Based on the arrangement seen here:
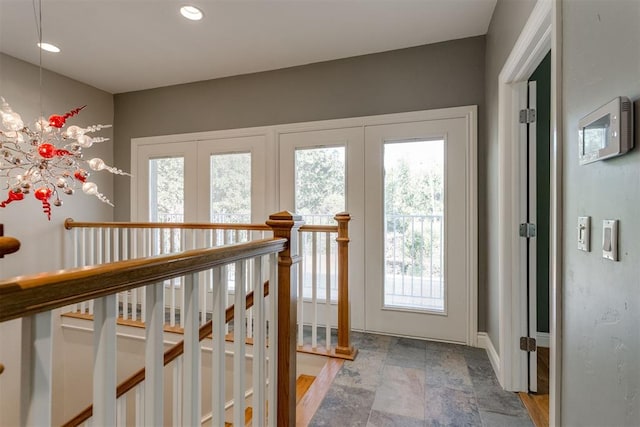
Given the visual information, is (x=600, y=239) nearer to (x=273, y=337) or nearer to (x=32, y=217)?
(x=273, y=337)

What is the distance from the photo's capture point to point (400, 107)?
2920mm

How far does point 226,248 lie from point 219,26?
2391 millimetres

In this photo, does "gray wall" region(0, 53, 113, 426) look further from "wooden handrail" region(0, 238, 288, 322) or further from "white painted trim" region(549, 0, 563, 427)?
"white painted trim" region(549, 0, 563, 427)

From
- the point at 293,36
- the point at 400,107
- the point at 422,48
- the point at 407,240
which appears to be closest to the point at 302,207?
the point at 407,240

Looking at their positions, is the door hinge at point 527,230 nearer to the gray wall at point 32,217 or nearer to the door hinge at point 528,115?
the door hinge at point 528,115

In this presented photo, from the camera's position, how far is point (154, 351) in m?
0.76

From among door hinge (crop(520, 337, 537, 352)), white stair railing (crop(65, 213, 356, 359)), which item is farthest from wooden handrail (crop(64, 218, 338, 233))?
door hinge (crop(520, 337, 537, 352))

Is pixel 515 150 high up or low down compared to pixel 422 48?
down

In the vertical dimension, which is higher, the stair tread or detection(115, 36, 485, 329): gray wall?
detection(115, 36, 485, 329): gray wall

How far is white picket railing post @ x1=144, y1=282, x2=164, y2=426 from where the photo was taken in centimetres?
75

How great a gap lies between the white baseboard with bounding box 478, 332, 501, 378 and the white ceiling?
254 cm

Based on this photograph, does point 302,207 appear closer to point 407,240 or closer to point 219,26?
point 407,240

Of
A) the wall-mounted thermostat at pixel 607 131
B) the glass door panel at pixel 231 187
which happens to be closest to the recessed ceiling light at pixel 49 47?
the glass door panel at pixel 231 187

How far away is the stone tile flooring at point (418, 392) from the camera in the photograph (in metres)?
1.73
